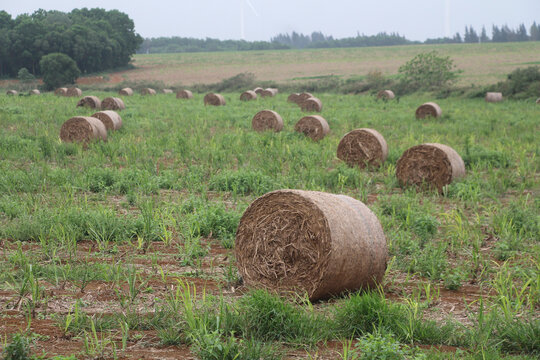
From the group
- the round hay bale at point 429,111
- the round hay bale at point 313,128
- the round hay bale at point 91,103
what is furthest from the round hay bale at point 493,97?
the round hay bale at point 91,103

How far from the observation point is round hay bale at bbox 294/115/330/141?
16.5 metres

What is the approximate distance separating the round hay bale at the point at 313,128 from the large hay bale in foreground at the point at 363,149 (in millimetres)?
3755

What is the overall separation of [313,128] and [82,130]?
659 centimetres

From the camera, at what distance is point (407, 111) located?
25797mm

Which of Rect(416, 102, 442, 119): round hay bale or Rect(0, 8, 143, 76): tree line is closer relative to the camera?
Rect(416, 102, 442, 119): round hay bale

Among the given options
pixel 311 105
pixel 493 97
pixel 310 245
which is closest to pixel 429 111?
pixel 311 105

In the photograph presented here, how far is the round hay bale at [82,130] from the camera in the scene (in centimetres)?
1454

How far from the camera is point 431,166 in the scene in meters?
10.2

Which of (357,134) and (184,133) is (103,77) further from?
(357,134)

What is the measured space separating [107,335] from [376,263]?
8.21 feet

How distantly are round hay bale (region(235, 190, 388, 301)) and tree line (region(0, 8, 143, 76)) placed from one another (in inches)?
2628

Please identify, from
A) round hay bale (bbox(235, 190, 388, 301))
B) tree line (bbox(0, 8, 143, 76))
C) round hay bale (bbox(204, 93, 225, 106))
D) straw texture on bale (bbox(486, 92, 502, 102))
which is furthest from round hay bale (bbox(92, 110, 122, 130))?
tree line (bbox(0, 8, 143, 76))

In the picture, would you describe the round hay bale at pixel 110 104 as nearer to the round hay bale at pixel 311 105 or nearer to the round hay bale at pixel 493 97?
the round hay bale at pixel 311 105

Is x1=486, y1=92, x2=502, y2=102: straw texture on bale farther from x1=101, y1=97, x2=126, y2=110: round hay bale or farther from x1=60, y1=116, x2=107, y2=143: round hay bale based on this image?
x1=60, y1=116, x2=107, y2=143: round hay bale
